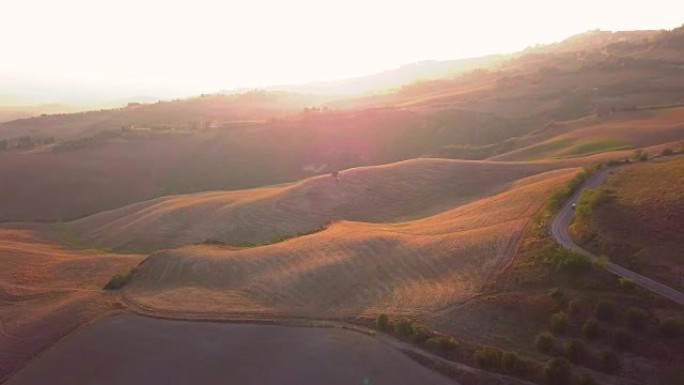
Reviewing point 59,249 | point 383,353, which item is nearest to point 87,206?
point 59,249

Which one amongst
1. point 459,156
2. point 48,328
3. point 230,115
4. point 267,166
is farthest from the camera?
point 230,115

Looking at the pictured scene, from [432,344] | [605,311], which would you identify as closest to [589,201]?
[605,311]

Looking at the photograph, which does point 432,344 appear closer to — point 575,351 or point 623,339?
point 575,351

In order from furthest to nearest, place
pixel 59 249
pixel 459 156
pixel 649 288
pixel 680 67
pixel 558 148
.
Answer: pixel 680 67 < pixel 459 156 < pixel 558 148 < pixel 59 249 < pixel 649 288

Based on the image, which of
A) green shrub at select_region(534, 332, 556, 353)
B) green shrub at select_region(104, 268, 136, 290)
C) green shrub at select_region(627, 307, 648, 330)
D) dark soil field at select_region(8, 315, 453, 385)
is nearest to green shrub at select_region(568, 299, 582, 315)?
green shrub at select_region(534, 332, 556, 353)

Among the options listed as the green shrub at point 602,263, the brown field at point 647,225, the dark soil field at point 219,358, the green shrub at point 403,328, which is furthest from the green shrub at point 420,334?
the brown field at point 647,225

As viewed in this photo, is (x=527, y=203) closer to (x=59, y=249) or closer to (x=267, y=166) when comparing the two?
(x=59, y=249)
